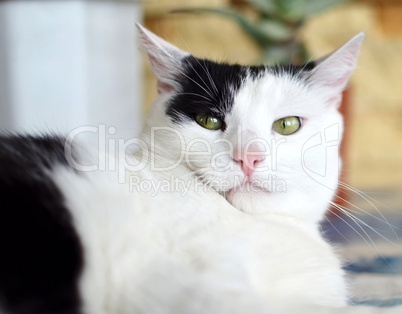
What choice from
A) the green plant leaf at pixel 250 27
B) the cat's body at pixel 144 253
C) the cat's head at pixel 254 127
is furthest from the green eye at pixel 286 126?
the green plant leaf at pixel 250 27

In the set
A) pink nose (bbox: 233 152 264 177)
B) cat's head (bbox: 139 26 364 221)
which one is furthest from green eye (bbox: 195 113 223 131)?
pink nose (bbox: 233 152 264 177)

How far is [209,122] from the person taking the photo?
3.89 feet

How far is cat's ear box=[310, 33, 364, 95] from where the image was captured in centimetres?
128

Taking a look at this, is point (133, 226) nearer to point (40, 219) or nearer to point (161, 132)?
point (40, 219)

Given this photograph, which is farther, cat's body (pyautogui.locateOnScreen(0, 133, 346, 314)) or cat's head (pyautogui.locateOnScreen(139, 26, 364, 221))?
cat's head (pyautogui.locateOnScreen(139, 26, 364, 221))

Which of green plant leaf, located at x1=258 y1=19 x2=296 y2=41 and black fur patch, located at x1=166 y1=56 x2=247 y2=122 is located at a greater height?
green plant leaf, located at x1=258 y1=19 x2=296 y2=41

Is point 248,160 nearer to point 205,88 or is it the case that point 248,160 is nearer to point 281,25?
point 205,88

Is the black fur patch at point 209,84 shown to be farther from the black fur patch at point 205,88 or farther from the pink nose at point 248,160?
the pink nose at point 248,160

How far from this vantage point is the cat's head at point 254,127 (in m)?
1.12

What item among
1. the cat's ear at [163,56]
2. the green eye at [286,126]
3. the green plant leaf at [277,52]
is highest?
the green plant leaf at [277,52]

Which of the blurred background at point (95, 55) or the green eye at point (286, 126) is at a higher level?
the blurred background at point (95, 55)

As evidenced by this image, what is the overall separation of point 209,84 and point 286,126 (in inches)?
7.6

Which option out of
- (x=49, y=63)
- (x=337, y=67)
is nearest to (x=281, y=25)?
(x=49, y=63)

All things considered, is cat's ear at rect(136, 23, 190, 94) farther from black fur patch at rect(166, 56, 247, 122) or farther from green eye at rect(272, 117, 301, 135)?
green eye at rect(272, 117, 301, 135)
